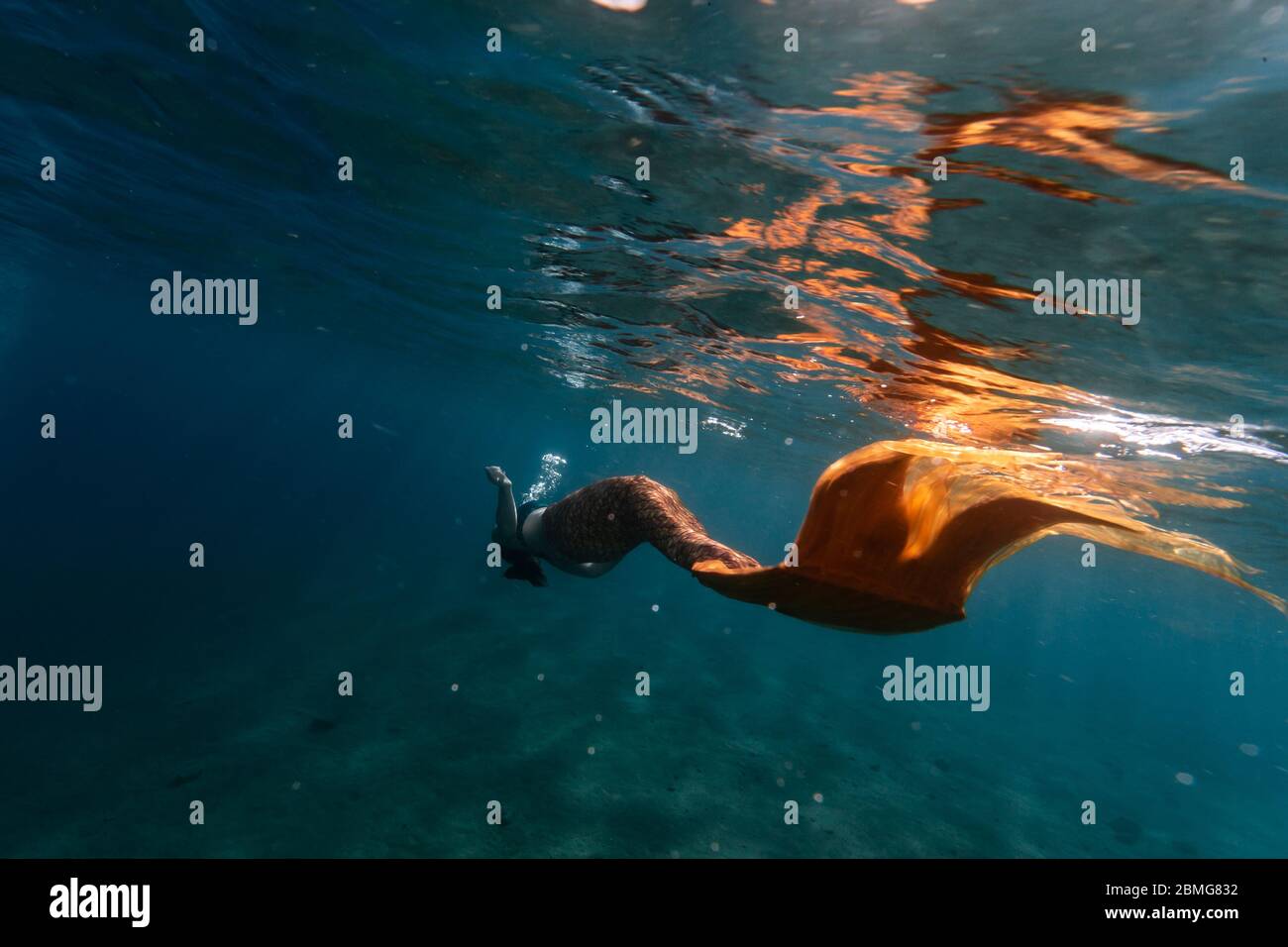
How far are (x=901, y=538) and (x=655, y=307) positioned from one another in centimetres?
1221

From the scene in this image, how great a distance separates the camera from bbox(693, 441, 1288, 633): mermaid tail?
353 centimetres

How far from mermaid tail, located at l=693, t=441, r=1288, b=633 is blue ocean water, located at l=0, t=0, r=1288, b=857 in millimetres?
4100

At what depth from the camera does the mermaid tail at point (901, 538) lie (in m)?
3.53

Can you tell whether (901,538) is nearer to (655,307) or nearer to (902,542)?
(902,542)

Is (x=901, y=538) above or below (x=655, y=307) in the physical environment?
below

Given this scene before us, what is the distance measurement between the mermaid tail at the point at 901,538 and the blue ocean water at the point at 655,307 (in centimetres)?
410

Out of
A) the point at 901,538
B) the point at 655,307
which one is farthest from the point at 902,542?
the point at 655,307

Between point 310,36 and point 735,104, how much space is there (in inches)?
224

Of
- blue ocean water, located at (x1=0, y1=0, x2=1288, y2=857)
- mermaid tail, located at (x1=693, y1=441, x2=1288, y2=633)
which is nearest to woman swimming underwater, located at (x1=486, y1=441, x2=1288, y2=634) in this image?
mermaid tail, located at (x1=693, y1=441, x2=1288, y2=633)

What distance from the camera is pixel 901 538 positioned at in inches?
140

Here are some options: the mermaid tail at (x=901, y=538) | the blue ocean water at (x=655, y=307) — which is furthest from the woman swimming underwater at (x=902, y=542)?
the blue ocean water at (x=655, y=307)

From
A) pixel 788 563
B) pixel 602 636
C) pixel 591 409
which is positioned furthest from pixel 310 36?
pixel 591 409

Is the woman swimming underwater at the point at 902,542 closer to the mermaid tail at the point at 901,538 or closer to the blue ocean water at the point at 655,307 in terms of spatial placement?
the mermaid tail at the point at 901,538

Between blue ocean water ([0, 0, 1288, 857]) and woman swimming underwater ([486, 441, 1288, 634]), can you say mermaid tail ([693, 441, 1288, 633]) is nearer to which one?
woman swimming underwater ([486, 441, 1288, 634])
